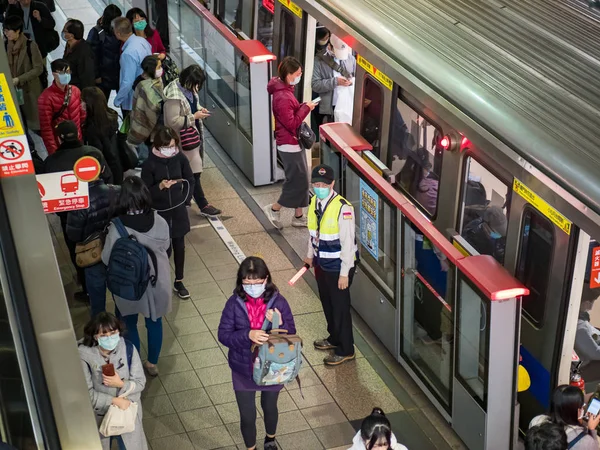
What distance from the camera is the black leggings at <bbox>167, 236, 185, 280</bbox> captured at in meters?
9.10

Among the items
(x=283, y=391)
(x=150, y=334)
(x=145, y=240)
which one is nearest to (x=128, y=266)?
(x=145, y=240)

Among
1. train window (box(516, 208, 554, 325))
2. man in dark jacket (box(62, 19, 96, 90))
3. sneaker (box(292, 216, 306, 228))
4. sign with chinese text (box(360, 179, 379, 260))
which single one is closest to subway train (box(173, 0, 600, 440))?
train window (box(516, 208, 554, 325))

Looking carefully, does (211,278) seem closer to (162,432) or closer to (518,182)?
(162,432)

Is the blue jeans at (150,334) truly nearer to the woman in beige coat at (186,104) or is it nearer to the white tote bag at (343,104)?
the woman in beige coat at (186,104)

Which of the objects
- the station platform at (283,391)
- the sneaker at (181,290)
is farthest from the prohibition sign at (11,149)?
the sneaker at (181,290)

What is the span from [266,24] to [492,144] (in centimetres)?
571

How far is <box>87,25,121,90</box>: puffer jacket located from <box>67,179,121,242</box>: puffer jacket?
4.29m

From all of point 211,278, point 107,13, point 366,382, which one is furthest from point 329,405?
point 107,13

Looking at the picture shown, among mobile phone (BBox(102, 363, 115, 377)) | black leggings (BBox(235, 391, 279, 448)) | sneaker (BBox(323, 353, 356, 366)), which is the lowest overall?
sneaker (BBox(323, 353, 356, 366))

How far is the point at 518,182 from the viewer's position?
6.66 metres

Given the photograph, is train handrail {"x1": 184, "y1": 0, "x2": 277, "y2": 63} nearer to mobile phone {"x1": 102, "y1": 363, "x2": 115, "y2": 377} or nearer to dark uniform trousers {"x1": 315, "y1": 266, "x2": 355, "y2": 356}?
dark uniform trousers {"x1": 315, "y1": 266, "x2": 355, "y2": 356}

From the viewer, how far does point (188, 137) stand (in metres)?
9.98

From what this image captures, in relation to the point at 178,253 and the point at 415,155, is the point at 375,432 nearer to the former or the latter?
the point at 415,155

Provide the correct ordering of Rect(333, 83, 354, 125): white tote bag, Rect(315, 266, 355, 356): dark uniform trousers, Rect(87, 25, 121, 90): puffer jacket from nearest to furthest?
Rect(315, 266, 355, 356): dark uniform trousers < Rect(333, 83, 354, 125): white tote bag < Rect(87, 25, 121, 90): puffer jacket
